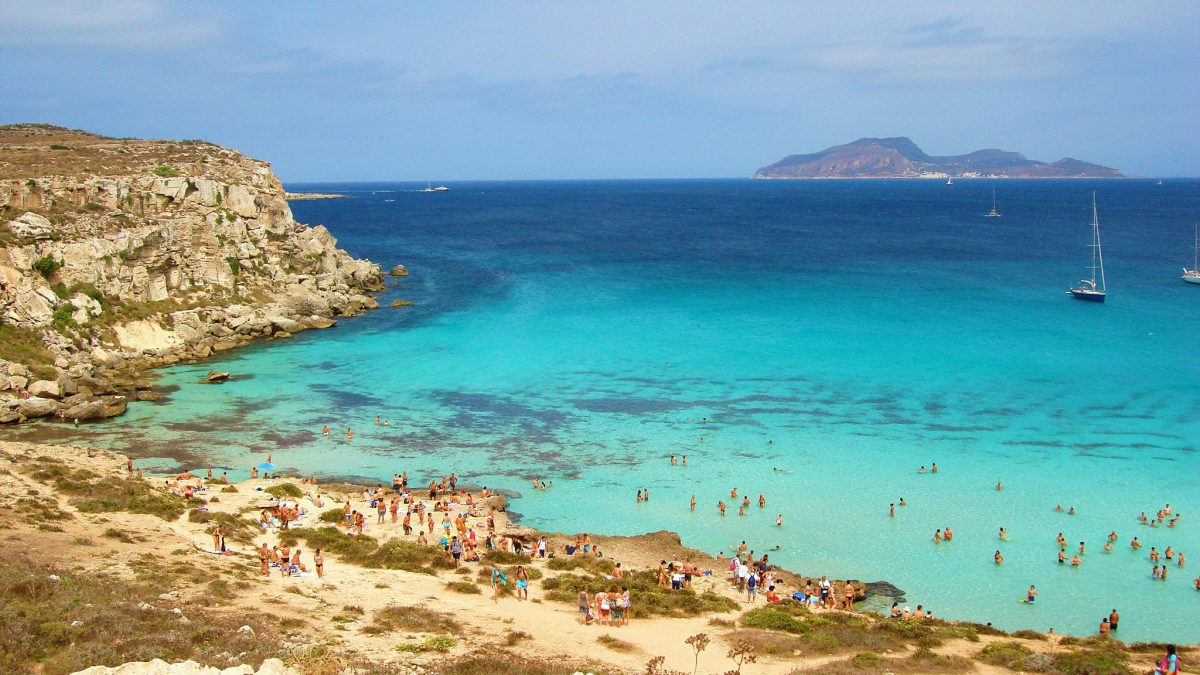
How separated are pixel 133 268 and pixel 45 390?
49.5ft

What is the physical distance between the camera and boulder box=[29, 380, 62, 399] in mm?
40784

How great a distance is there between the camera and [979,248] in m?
106

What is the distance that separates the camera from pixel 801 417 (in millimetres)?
42188

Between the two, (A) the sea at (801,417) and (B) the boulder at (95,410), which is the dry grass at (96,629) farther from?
(B) the boulder at (95,410)

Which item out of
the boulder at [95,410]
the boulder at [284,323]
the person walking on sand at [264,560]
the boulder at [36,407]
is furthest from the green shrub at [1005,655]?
the boulder at [284,323]

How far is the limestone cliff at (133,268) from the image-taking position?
44812 mm

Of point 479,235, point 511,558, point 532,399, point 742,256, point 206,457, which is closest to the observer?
point 511,558

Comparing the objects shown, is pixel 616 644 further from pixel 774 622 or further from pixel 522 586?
pixel 774 622

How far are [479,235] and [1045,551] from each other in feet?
374

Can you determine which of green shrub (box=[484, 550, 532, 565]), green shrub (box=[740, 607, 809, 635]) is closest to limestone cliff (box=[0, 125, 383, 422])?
green shrub (box=[484, 550, 532, 565])

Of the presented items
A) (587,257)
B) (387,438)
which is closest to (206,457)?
(387,438)

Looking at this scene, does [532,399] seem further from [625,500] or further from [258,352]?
[258,352]

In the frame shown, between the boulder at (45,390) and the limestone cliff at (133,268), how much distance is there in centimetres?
6

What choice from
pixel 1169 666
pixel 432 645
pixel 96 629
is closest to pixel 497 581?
pixel 432 645
